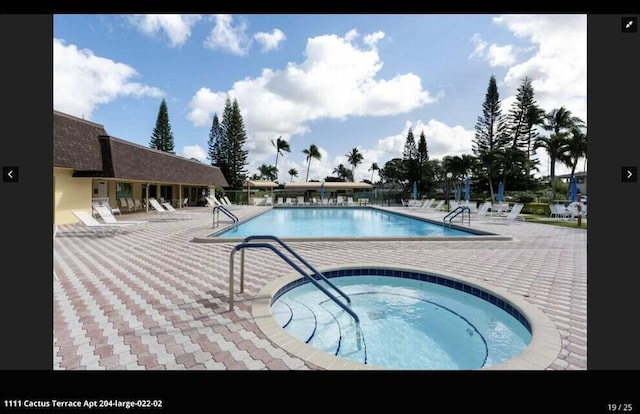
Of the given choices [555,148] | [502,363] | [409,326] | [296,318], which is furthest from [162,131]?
[555,148]

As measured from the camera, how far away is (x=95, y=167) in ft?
39.0

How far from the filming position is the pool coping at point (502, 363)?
209 centimetres

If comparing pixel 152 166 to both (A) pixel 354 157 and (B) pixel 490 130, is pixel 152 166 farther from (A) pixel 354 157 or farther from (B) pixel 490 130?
(A) pixel 354 157

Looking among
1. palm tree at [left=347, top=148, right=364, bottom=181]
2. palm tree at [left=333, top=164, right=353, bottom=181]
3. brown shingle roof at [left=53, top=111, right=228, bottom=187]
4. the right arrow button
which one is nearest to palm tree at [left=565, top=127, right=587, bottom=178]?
the right arrow button

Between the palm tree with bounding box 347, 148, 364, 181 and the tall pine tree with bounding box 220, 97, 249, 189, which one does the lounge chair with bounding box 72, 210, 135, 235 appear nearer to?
the tall pine tree with bounding box 220, 97, 249, 189

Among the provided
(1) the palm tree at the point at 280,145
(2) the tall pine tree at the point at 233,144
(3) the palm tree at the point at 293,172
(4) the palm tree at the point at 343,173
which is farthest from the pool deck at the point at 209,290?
(3) the palm tree at the point at 293,172

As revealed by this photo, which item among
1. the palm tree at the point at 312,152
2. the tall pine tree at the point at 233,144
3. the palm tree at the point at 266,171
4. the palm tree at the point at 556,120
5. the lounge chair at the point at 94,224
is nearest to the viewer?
the lounge chair at the point at 94,224

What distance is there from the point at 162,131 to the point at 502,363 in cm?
3952

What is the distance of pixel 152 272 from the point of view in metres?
4.67

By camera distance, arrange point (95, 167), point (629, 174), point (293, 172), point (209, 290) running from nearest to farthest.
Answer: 1. point (629, 174)
2. point (209, 290)
3. point (95, 167)
4. point (293, 172)

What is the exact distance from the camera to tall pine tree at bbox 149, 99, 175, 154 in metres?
34.2

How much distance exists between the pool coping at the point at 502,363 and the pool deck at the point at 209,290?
44 mm

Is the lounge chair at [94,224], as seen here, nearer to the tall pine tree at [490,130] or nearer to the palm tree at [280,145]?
the tall pine tree at [490,130]
